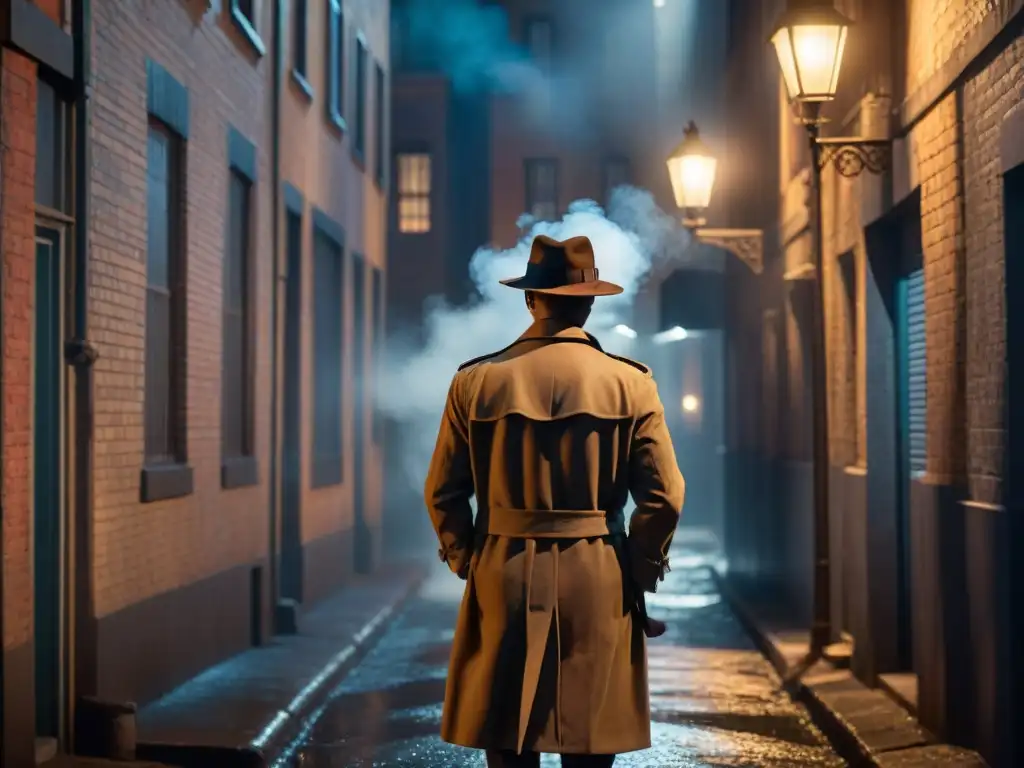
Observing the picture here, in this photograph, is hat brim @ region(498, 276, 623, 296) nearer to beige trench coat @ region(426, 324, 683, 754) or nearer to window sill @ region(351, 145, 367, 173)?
beige trench coat @ region(426, 324, 683, 754)

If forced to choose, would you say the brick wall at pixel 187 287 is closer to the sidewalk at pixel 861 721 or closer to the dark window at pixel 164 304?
the dark window at pixel 164 304

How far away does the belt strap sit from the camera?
527 cm

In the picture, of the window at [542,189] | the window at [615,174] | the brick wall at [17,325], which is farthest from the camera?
the window at [542,189]

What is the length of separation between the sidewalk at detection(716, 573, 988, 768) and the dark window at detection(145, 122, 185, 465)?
4.54m

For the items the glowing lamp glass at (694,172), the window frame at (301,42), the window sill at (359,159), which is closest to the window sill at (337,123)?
the window sill at (359,159)

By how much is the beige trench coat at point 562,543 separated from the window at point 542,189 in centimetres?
2978

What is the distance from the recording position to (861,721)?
8758 mm

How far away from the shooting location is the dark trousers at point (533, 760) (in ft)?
17.3

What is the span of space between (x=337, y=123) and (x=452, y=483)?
40.4ft

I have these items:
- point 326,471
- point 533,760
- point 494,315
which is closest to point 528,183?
point 494,315

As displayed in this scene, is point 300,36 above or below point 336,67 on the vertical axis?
below

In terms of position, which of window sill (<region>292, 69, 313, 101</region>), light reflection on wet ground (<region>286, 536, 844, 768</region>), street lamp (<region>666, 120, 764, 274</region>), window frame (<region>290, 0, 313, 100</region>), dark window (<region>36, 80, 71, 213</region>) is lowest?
light reflection on wet ground (<region>286, 536, 844, 768</region>)

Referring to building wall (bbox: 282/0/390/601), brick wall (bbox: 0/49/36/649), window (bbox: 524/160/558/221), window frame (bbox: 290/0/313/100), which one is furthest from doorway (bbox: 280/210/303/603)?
window (bbox: 524/160/558/221)

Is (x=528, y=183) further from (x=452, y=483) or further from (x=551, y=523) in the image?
(x=551, y=523)
